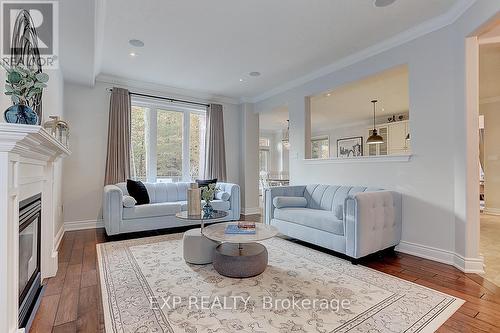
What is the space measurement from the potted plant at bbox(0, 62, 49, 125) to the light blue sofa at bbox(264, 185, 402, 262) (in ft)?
9.03

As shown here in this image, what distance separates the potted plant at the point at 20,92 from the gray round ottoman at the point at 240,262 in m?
1.79

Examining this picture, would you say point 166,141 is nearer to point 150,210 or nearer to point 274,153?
point 150,210

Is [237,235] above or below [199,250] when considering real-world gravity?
above

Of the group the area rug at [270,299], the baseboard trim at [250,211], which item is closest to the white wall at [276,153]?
the baseboard trim at [250,211]

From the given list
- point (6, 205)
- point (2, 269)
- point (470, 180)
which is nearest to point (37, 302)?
point (2, 269)

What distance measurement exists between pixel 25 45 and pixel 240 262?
8.31 ft

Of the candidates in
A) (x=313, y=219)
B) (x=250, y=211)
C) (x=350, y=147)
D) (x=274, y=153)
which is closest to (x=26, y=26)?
(x=313, y=219)

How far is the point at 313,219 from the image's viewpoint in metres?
3.26

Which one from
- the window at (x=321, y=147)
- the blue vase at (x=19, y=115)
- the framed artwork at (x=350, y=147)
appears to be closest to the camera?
the blue vase at (x=19, y=115)

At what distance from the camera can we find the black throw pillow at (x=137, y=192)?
4262 millimetres

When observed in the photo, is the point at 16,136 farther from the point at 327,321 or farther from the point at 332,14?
the point at 332,14

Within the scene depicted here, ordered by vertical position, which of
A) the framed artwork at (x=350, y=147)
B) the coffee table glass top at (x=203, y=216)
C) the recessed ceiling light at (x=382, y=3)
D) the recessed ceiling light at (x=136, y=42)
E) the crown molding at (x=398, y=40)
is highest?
the recessed ceiling light at (x=382, y=3)

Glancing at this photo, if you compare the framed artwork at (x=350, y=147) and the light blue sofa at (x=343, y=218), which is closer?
the light blue sofa at (x=343, y=218)

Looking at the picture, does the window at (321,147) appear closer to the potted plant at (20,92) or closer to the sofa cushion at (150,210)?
the sofa cushion at (150,210)
